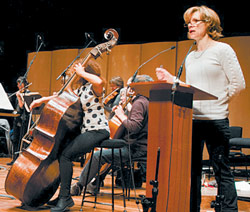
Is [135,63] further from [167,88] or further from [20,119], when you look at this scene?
[167,88]

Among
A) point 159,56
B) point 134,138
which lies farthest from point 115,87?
point 159,56

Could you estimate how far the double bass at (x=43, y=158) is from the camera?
252 cm

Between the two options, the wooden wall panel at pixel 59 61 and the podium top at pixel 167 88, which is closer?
the podium top at pixel 167 88

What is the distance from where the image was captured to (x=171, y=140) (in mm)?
1841

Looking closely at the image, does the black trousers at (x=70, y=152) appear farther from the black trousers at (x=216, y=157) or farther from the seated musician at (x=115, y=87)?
the seated musician at (x=115, y=87)

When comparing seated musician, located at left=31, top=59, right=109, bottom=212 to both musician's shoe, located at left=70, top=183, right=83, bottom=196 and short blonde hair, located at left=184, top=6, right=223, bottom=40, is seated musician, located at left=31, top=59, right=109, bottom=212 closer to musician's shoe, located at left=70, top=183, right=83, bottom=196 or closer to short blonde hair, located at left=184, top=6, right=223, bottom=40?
musician's shoe, located at left=70, top=183, right=83, bottom=196

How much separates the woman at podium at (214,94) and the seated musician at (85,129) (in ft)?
2.88

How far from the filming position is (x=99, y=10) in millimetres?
6398

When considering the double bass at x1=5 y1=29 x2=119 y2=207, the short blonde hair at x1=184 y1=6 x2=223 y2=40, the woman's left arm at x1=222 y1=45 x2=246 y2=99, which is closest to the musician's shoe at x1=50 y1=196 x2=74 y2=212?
the double bass at x1=5 y1=29 x2=119 y2=207

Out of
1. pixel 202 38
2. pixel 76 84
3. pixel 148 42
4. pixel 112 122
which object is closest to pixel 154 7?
pixel 148 42

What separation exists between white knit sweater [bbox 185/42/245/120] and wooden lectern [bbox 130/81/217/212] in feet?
0.55

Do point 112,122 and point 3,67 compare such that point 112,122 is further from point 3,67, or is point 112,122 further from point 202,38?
point 3,67

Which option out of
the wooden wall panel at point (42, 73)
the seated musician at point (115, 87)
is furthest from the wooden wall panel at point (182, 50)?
the wooden wall panel at point (42, 73)

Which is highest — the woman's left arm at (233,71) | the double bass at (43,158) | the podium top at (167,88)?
the woman's left arm at (233,71)
